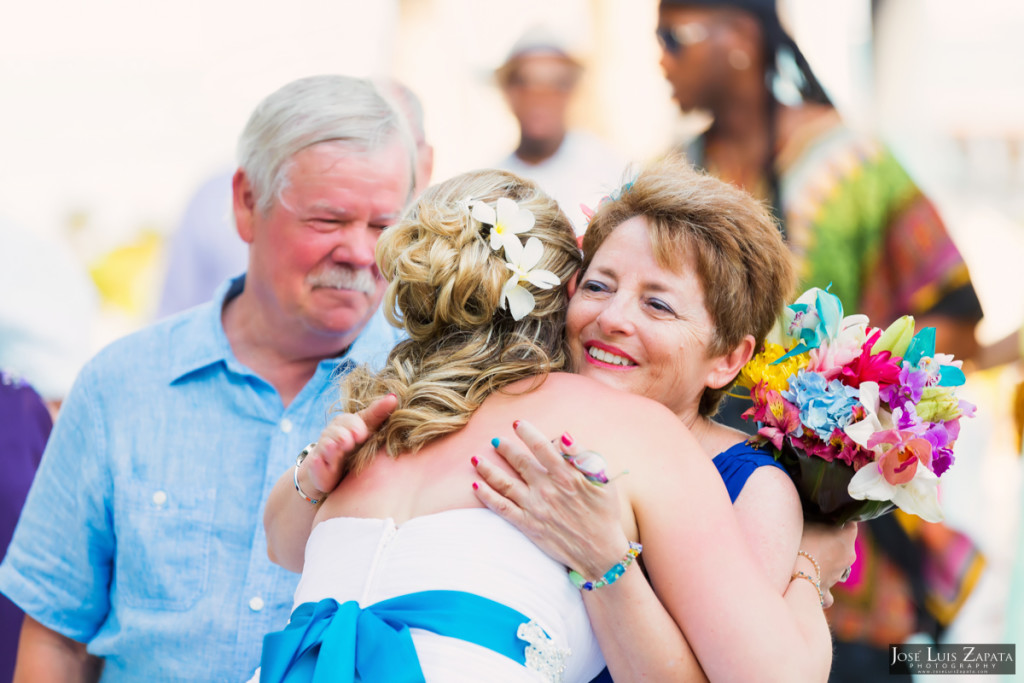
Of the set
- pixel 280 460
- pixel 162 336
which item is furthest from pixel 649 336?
pixel 162 336

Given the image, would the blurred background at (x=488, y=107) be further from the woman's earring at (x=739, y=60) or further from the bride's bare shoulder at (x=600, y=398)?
the bride's bare shoulder at (x=600, y=398)

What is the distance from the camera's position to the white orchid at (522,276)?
1.84 meters

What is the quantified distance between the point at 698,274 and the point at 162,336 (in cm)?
143

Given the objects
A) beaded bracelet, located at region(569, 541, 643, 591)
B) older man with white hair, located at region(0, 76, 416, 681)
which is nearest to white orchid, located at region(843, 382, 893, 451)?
beaded bracelet, located at region(569, 541, 643, 591)

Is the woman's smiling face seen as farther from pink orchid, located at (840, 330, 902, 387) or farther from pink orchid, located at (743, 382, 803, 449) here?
pink orchid, located at (840, 330, 902, 387)

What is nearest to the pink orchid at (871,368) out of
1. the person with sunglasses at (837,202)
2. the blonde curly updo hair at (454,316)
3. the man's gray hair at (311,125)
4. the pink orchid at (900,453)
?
the pink orchid at (900,453)

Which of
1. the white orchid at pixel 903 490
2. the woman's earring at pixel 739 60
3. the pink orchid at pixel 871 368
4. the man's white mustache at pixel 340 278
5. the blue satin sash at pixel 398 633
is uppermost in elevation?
the woman's earring at pixel 739 60

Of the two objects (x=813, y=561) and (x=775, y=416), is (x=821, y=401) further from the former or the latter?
(x=813, y=561)

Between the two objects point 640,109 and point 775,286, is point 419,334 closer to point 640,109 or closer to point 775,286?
point 775,286

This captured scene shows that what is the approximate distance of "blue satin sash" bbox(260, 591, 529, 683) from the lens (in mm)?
1504

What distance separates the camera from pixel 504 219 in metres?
1.86

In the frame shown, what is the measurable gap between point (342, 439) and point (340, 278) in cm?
75

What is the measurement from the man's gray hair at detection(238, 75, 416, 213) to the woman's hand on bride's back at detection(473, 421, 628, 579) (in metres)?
1.08

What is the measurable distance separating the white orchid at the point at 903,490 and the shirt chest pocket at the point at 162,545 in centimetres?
147
